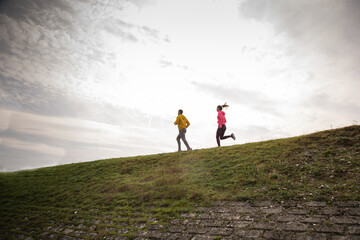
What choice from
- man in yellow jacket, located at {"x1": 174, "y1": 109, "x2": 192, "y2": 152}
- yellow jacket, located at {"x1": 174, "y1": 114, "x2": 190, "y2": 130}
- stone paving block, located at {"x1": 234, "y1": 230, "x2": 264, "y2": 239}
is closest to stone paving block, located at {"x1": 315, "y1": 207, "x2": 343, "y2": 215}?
stone paving block, located at {"x1": 234, "y1": 230, "x2": 264, "y2": 239}

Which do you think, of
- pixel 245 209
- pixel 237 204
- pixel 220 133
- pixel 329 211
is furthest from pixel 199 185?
pixel 220 133

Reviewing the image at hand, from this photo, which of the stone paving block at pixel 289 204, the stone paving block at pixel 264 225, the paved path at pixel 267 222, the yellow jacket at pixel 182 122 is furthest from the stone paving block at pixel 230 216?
the yellow jacket at pixel 182 122

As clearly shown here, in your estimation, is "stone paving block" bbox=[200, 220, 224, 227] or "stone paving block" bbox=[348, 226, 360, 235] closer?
"stone paving block" bbox=[348, 226, 360, 235]

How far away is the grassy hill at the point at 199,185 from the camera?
6.54m

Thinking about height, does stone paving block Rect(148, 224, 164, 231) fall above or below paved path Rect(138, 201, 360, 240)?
below

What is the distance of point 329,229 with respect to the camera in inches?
168

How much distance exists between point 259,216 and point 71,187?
12.2m

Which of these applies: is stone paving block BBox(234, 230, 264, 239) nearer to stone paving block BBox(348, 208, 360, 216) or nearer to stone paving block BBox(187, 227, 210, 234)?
stone paving block BBox(187, 227, 210, 234)

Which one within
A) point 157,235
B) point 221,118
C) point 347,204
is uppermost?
point 221,118

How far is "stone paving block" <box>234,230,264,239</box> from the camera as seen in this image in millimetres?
4633

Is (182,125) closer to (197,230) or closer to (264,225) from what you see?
(197,230)

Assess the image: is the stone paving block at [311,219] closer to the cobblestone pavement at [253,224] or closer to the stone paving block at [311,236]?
the cobblestone pavement at [253,224]

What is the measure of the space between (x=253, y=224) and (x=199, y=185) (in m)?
3.57

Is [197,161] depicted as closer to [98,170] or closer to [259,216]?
[259,216]
